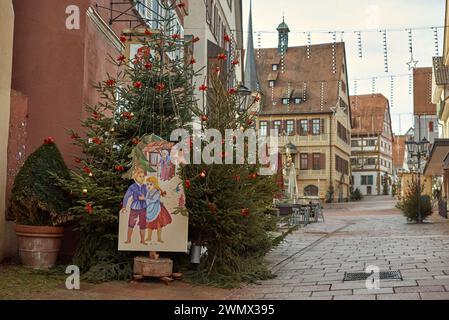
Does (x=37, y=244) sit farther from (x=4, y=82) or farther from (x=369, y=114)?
(x=369, y=114)

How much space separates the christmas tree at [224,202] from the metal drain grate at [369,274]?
4.40 ft

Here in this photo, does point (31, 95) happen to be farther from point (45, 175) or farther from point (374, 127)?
point (374, 127)

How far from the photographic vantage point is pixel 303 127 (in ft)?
203

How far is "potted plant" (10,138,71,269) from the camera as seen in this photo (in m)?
9.38

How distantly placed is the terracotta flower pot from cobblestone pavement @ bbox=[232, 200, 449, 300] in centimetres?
311

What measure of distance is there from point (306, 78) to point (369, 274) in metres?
51.2

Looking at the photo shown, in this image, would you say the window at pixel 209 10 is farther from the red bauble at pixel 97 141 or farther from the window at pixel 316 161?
Answer: the window at pixel 316 161

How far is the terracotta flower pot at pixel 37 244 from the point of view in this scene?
9422 mm

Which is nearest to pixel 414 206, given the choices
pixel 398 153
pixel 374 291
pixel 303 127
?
A: pixel 374 291

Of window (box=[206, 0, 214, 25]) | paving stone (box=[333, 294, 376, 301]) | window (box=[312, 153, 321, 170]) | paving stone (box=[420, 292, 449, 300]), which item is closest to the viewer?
paving stone (box=[420, 292, 449, 300])

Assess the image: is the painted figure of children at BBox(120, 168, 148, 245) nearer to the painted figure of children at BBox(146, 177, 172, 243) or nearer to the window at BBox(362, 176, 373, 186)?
the painted figure of children at BBox(146, 177, 172, 243)

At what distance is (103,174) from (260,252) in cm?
322

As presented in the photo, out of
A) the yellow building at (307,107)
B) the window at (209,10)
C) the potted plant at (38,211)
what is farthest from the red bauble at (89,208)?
the yellow building at (307,107)

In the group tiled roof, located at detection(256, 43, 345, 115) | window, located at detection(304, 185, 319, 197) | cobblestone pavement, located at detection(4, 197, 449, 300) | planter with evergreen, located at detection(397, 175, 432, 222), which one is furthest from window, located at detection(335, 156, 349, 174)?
cobblestone pavement, located at detection(4, 197, 449, 300)
